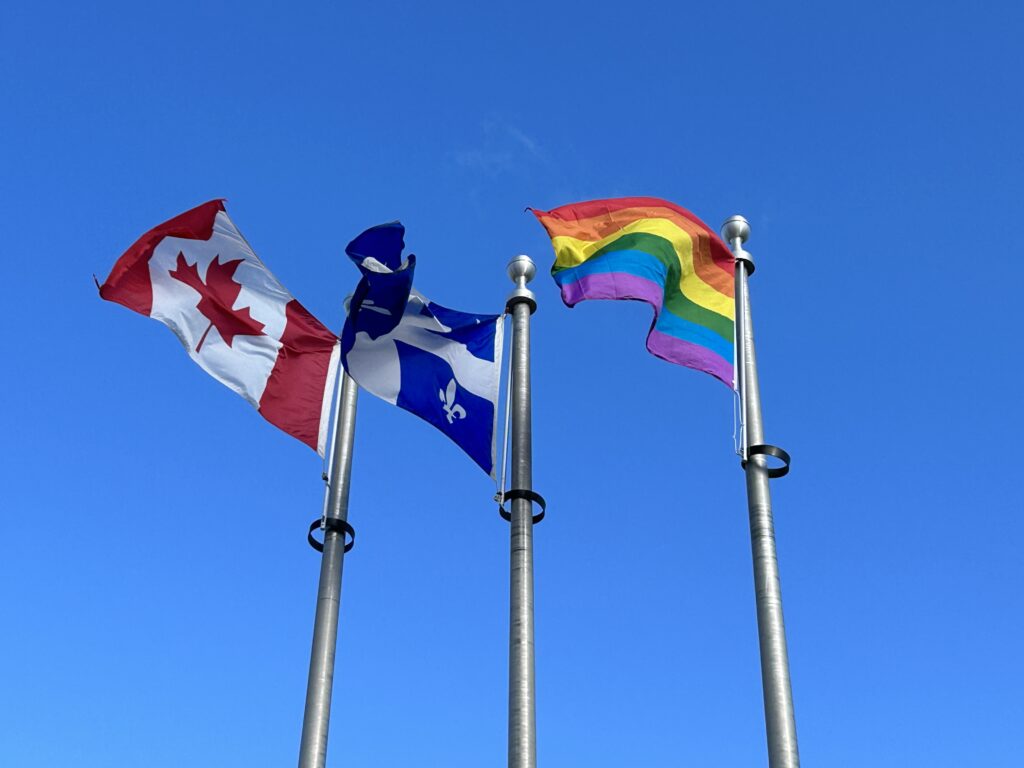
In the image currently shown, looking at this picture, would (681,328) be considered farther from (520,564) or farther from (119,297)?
(119,297)

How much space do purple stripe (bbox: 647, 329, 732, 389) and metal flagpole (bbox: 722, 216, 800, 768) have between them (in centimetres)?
75

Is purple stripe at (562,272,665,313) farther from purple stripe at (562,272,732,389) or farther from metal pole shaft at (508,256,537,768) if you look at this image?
metal pole shaft at (508,256,537,768)

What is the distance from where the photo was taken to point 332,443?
63.5 ft

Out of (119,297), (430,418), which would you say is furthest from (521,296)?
(119,297)

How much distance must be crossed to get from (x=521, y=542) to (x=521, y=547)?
0.09m

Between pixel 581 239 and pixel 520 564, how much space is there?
5.86 m

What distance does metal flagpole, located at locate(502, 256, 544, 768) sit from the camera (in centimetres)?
1516

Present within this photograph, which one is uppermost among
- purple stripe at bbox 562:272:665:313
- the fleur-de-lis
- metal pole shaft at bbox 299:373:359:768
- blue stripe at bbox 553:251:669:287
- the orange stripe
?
the orange stripe

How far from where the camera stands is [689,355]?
18.8 m

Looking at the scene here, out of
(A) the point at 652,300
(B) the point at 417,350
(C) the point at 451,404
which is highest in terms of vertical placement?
(A) the point at 652,300

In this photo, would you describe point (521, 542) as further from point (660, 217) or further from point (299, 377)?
point (660, 217)

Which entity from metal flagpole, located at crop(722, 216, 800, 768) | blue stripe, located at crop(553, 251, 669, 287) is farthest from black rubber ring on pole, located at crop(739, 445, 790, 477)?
blue stripe, located at crop(553, 251, 669, 287)

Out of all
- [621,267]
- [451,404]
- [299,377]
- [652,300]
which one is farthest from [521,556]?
[299,377]

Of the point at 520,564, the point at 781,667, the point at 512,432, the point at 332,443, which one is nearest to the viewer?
the point at 781,667
